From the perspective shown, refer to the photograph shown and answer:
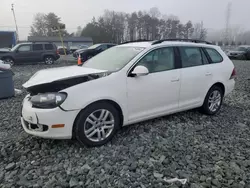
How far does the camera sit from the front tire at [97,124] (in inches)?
118

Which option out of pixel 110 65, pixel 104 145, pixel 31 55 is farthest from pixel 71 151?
pixel 31 55

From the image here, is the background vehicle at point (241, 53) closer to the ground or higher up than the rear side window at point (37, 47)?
closer to the ground

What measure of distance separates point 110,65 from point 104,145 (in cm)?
135

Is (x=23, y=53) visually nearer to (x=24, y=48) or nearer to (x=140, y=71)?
(x=24, y=48)

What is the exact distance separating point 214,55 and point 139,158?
300cm

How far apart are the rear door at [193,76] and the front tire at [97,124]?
152cm

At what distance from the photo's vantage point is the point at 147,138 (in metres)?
3.49

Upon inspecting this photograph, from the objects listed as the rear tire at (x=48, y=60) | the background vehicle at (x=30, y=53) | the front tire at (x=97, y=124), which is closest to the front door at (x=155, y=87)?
the front tire at (x=97, y=124)

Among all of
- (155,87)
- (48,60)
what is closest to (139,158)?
(155,87)

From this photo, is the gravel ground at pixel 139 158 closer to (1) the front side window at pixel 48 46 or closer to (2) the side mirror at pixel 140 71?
(2) the side mirror at pixel 140 71

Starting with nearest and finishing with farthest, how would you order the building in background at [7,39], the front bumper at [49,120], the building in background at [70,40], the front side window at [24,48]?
the front bumper at [49,120] < the front side window at [24,48] < the building in background at [7,39] < the building in background at [70,40]

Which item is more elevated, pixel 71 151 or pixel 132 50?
pixel 132 50

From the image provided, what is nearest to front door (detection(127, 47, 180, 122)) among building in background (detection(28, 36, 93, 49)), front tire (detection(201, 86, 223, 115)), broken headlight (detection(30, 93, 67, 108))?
front tire (detection(201, 86, 223, 115))

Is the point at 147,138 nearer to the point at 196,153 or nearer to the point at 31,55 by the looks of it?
the point at 196,153
